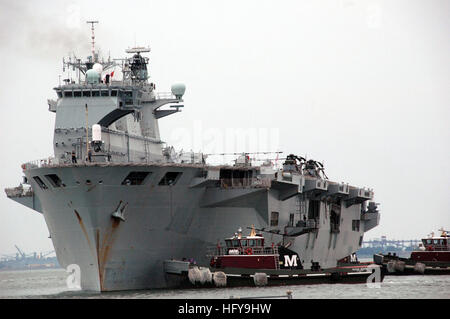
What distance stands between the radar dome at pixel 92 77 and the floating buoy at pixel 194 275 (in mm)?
10303

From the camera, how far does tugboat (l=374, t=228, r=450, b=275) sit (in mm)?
53125

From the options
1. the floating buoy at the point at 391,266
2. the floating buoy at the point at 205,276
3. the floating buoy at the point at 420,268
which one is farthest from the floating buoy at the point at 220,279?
the floating buoy at the point at 391,266

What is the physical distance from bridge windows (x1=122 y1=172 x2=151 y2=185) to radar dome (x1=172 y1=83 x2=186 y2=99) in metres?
9.22

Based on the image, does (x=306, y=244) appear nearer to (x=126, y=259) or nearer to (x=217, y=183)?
(x=217, y=183)

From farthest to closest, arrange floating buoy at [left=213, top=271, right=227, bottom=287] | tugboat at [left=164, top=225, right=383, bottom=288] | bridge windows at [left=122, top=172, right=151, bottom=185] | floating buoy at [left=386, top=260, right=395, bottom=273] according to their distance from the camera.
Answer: floating buoy at [left=386, top=260, right=395, bottom=273] < bridge windows at [left=122, top=172, right=151, bottom=185] < tugboat at [left=164, top=225, right=383, bottom=288] < floating buoy at [left=213, top=271, right=227, bottom=287]

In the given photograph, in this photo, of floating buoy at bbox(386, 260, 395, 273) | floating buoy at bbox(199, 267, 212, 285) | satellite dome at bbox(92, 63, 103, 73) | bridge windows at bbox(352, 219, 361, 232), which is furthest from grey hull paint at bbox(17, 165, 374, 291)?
bridge windows at bbox(352, 219, 361, 232)

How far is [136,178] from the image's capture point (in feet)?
135

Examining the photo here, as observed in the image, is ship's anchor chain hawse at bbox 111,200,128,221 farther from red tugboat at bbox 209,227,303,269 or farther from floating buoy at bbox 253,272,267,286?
floating buoy at bbox 253,272,267,286

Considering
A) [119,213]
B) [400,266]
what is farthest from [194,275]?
[400,266]
